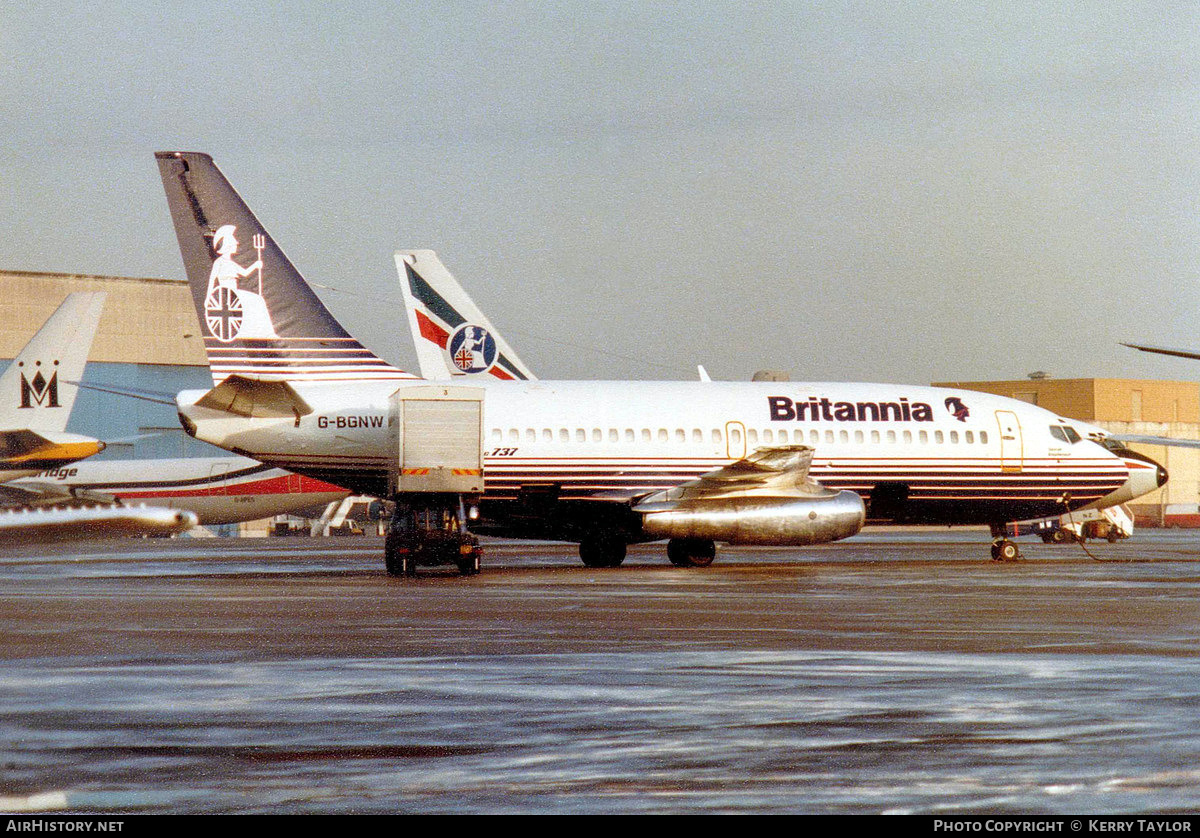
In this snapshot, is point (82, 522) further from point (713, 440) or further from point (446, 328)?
point (446, 328)

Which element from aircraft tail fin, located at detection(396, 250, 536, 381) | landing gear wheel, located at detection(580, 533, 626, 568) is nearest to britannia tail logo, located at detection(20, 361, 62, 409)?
aircraft tail fin, located at detection(396, 250, 536, 381)

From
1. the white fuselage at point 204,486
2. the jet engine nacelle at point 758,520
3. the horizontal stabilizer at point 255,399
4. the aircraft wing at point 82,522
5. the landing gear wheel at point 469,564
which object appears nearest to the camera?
the aircraft wing at point 82,522

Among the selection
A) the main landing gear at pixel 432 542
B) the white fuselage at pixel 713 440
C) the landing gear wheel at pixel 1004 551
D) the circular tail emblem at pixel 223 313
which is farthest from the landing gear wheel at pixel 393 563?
the landing gear wheel at pixel 1004 551

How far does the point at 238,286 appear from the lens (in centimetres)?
3284

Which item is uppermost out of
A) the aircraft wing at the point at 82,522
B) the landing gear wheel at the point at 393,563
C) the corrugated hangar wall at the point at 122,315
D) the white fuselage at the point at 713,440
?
the corrugated hangar wall at the point at 122,315

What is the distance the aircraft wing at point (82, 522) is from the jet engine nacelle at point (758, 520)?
27065mm

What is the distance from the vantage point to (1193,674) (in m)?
12.9

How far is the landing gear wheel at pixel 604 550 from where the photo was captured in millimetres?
34062

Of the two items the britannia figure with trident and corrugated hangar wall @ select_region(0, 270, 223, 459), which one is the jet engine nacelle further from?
corrugated hangar wall @ select_region(0, 270, 223, 459)

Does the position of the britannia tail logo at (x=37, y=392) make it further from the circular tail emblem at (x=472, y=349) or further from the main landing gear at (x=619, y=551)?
the main landing gear at (x=619, y=551)

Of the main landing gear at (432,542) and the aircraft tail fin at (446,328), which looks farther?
the aircraft tail fin at (446,328)

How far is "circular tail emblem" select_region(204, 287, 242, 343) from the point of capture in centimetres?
3284

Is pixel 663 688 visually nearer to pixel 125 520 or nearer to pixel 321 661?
pixel 321 661
